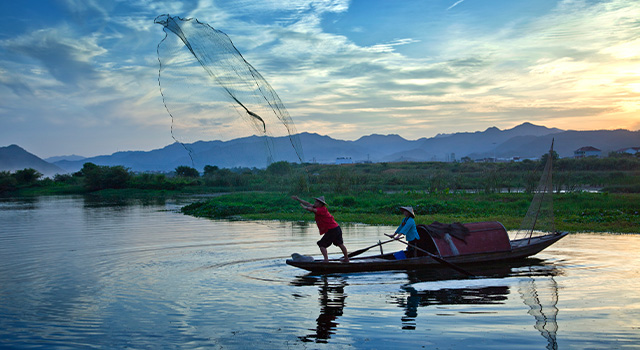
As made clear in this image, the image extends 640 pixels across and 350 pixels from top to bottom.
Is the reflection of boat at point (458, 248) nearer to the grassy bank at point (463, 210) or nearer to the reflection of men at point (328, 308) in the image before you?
the reflection of men at point (328, 308)

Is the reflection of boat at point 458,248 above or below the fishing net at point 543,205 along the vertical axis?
below

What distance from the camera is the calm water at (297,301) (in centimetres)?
698

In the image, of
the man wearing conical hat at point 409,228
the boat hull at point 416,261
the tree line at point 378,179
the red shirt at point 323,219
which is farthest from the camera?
the tree line at point 378,179

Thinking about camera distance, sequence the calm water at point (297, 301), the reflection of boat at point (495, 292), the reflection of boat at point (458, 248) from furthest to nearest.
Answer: the reflection of boat at point (458, 248) → the reflection of boat at point (495, 292) → the calm water at point (297, 301)

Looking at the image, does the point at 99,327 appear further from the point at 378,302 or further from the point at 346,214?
the point at 346,214

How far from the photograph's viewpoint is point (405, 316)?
7.95 m

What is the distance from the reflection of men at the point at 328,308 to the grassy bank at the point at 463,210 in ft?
32.2

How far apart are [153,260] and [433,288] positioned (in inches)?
292

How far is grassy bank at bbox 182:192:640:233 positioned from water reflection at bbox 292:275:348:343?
9418 mm

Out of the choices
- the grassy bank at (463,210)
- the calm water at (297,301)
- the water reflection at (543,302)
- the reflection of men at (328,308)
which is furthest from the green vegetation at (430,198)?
the water reflection at (543,302)

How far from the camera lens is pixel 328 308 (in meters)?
8.50

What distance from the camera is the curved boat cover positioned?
11.5 m

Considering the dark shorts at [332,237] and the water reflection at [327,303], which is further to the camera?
the dark shorts at [332,237]

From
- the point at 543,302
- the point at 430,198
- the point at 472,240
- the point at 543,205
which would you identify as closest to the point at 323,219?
the point at 472,240
